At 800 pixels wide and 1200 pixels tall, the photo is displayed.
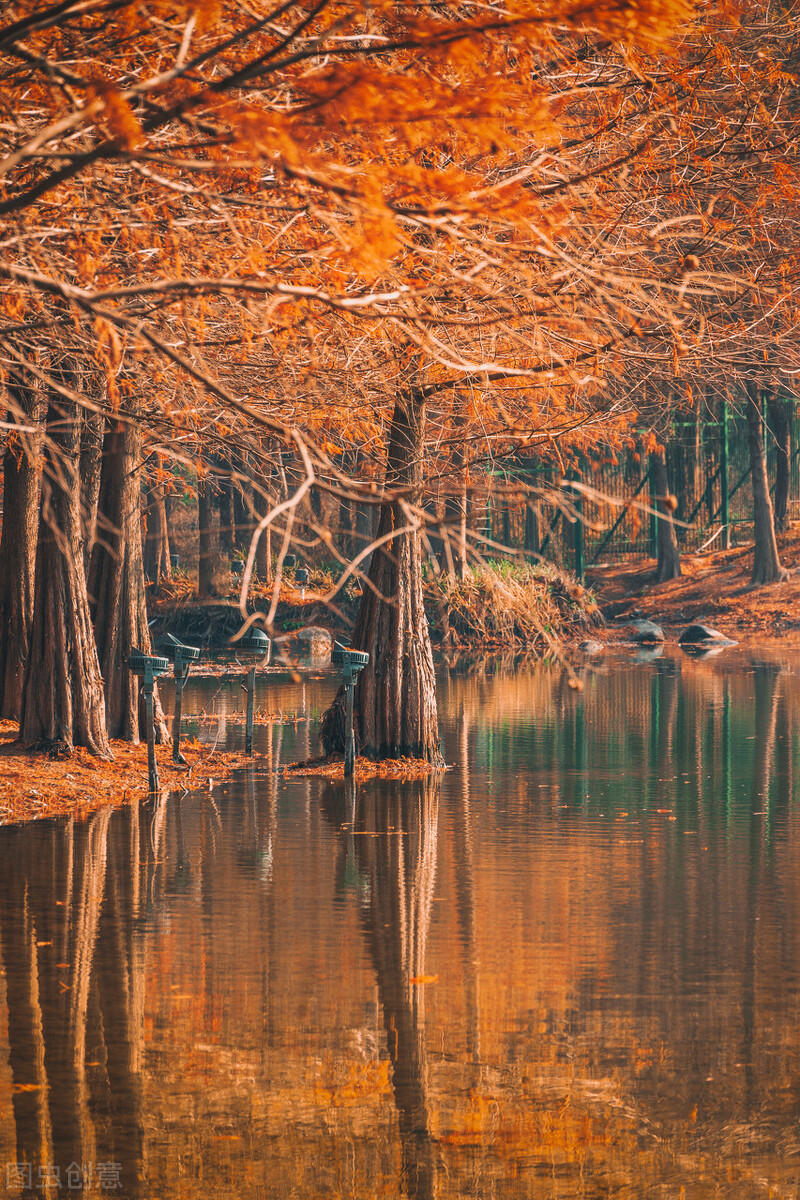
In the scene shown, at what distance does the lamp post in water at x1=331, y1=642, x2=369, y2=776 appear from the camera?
12969mm

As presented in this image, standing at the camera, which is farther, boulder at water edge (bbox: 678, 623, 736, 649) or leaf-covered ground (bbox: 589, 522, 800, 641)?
leaf-covered ground (bbox: 589, 522, 800, 641)

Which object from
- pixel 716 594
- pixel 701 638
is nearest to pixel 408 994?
pixel 701 638

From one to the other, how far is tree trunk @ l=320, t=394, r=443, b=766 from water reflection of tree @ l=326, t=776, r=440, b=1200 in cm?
88

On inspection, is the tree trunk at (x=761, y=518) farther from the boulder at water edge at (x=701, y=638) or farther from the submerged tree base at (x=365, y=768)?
the submerged tree base at (x=365, y=768)

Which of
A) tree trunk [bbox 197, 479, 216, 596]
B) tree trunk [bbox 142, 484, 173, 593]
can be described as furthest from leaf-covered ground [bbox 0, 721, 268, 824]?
tree trunk [bbox 142, 484, 173, 593]

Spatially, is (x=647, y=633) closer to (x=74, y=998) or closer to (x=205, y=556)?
(x=205, y=556)

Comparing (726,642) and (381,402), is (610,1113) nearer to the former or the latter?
(381,402)

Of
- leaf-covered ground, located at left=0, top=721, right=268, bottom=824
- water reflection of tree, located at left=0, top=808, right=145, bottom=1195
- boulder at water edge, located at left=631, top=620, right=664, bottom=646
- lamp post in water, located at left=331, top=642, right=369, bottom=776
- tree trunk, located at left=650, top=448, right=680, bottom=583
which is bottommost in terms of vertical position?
water reflection of tree, located at left=0, top=808, right=145, bottom=1195

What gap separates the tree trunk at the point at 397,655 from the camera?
1412cm

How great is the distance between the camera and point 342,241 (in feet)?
18.0

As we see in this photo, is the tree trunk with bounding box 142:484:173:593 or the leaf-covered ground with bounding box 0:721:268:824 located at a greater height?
the tree trunk with bounding box 142:484:173:593

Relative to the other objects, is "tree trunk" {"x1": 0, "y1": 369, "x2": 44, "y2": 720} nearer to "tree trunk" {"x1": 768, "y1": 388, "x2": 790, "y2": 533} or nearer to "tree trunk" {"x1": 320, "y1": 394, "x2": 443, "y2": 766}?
"tree trunk" {"x1": 320, "y1": 394, "x2": 443, "y2": 766}

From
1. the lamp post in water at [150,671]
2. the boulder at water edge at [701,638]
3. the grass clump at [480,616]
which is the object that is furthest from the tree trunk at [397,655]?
the grass clump at [480,616]

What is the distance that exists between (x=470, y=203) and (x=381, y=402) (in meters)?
7.23
